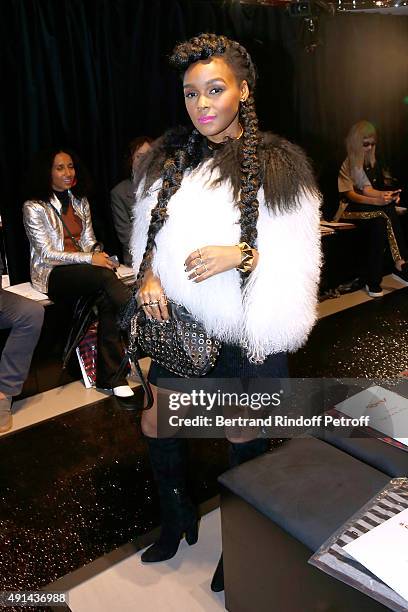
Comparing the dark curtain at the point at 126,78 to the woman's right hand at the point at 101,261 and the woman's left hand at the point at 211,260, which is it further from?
the woman's left hand at the point at 211,260

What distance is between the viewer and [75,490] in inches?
84.4

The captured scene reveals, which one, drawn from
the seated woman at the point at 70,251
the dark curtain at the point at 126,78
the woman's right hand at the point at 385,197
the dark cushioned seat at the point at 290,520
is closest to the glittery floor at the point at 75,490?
the seated woman at the point at 70,251

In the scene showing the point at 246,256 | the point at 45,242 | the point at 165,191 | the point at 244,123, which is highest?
the point at 244,123

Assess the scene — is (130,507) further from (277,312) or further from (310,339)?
(310,339)

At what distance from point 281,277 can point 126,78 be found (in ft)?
8.79

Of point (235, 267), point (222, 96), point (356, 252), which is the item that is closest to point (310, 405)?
point (235, 267)

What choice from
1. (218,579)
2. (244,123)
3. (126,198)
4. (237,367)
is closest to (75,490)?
(218,579)

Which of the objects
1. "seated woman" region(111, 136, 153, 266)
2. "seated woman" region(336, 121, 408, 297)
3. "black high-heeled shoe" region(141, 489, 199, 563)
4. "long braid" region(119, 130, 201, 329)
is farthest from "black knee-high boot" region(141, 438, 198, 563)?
"seated woman" region(336, 121, 408, 297)

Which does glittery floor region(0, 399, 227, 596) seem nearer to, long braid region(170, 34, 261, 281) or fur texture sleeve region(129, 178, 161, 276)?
fur texture sleeve region(129, 178, 161, 276)

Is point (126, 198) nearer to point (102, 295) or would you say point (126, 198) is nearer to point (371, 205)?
point (102, 295)

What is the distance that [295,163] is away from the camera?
1.43m

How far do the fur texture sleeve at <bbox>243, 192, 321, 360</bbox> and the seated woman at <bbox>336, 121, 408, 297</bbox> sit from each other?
116 inches

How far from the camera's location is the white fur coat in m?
1.41

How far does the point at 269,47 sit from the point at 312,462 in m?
3.81
